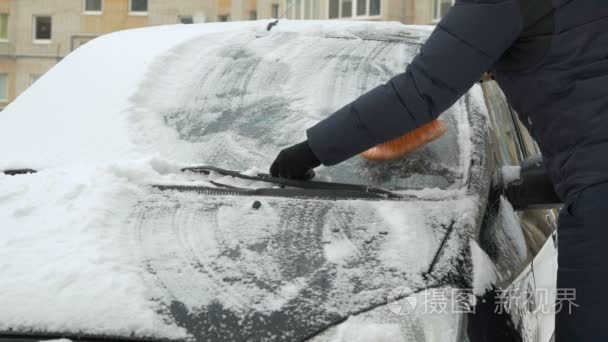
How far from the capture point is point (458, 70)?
159cm

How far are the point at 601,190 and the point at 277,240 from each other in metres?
0.70

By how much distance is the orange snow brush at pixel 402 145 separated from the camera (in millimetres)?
1915

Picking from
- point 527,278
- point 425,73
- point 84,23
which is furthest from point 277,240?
point 84,23

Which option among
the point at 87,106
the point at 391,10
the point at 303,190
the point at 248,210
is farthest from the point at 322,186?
the point at 391,10

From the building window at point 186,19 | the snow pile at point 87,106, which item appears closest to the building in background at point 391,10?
the building window at point 186,19

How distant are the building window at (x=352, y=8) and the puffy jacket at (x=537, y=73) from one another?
17.3m

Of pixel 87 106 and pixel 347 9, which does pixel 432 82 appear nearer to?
pixel 87 106

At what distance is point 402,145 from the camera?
1928 mm

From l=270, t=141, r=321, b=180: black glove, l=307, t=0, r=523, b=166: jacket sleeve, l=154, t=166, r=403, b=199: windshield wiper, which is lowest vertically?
l=154, t=166, r=403, b=199: windshield wiper

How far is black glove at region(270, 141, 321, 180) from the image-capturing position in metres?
1.79

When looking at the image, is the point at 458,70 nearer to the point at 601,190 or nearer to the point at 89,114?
the point at 601,190

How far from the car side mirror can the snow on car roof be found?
128 mm

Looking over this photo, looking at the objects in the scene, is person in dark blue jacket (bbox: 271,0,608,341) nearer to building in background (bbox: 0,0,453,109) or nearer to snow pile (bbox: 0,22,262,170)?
snow pile (bbox: 0,22,262,170)

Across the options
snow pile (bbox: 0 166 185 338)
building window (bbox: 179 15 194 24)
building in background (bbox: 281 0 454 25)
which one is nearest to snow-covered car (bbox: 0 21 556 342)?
snow pile (bbox: 0 166 185 338)
